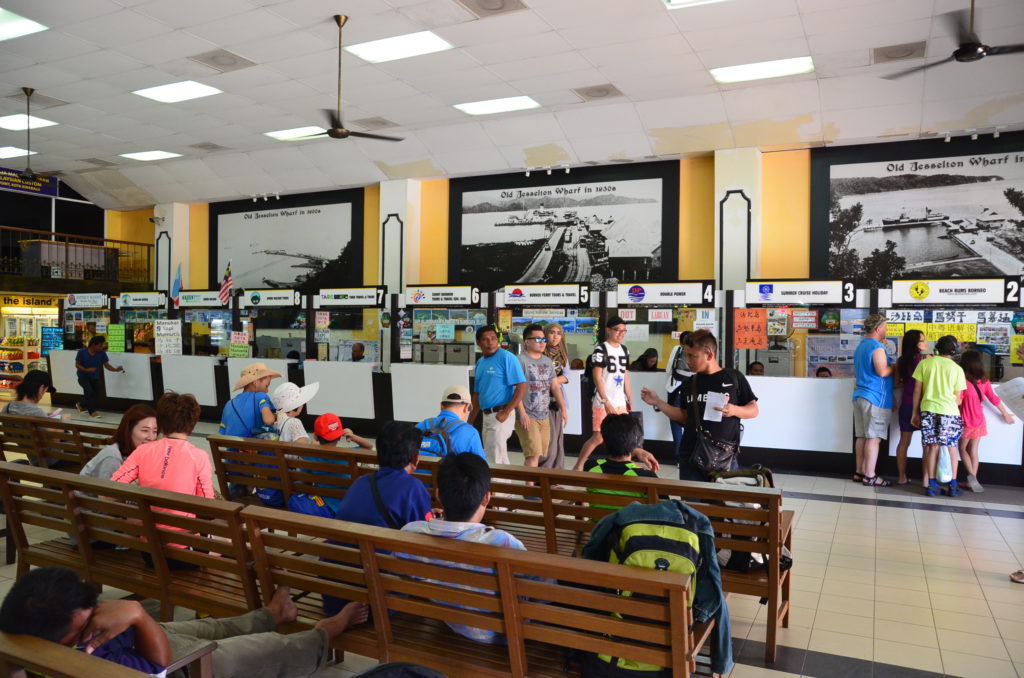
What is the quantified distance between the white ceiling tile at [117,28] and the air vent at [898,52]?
7497 mm

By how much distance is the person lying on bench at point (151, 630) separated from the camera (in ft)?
5.35

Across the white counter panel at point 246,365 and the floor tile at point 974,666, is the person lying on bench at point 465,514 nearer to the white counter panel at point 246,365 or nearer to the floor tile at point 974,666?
the floor tile at point 974,666

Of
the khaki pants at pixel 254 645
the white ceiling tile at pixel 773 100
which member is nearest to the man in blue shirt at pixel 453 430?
the khaki pants at pixel 254 645

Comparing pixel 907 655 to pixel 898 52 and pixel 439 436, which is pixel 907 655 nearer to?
pixel 439 436

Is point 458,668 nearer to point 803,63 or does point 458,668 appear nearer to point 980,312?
point 980,312

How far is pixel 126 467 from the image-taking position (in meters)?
3.27

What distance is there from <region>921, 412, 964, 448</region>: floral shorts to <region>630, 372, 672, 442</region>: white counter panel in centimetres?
258

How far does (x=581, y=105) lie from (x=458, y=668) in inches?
338

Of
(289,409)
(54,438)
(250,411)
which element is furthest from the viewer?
(54,438)

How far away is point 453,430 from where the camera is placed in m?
3.78

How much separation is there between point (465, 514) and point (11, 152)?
1436 centimetres

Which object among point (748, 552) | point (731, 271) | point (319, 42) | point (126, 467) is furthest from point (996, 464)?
point (319, 42)

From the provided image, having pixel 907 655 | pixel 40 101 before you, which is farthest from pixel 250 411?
pixel 40 101

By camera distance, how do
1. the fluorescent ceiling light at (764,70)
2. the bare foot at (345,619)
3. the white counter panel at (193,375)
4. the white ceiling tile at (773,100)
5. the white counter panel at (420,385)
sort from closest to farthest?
the bare foot at (345,619)
the fluorescent ceiling light at (764,70)
the white ceiling tile at (773,100)
the white counter panel at (420,385)
the white counter panel at (193,375)
